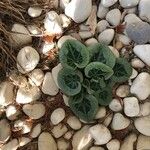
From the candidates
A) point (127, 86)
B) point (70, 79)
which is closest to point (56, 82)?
point (70, 79)

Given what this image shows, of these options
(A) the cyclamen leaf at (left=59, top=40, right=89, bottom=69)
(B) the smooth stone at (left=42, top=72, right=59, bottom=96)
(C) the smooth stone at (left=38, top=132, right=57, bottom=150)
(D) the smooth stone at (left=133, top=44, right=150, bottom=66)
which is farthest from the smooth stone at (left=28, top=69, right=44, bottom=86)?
(D) the smooth stone at (left=133, top=44, right=150, bottom=66)

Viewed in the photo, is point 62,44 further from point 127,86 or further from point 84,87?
point 127,86

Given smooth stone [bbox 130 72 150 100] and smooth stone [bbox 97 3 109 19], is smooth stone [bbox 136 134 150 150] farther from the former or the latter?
smooth stone [bbox 97 3 109 19]

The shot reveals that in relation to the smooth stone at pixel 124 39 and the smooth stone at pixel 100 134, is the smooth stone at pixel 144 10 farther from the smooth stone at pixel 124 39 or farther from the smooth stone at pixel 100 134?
the smooth stone at pixel 100 134

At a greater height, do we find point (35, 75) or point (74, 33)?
point (74, 33)

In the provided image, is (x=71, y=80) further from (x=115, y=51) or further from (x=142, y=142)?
(x=142, y=142)

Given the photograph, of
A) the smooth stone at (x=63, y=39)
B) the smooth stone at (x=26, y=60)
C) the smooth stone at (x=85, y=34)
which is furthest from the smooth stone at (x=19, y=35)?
the smooth stone at (x=85, y=34)
